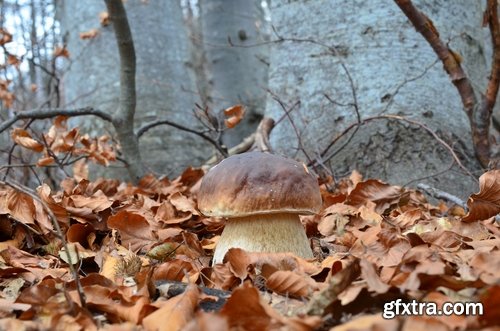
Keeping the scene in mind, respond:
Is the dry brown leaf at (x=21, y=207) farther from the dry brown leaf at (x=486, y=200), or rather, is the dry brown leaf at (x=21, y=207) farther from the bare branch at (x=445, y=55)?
the bare branch at (x=445, y=55)

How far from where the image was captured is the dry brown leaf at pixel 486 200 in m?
1.73

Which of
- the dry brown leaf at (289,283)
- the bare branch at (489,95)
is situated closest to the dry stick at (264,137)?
the bare branch at (489,95)

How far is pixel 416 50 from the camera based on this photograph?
9.09 feet

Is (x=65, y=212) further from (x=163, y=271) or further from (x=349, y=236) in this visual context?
(x=349, y=236)

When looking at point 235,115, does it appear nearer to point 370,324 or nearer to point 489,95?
point 489,95

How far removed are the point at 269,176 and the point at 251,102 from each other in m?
4.19

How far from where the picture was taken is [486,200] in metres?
1.76

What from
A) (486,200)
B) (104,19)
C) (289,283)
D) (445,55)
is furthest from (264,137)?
(104,19)

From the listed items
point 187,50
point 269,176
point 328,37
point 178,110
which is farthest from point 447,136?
point 187,50

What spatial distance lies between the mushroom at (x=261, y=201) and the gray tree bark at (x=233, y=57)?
3.99 m

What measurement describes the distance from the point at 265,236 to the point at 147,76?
3.07m

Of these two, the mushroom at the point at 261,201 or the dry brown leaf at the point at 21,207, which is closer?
the mushroom at the point at 261,201

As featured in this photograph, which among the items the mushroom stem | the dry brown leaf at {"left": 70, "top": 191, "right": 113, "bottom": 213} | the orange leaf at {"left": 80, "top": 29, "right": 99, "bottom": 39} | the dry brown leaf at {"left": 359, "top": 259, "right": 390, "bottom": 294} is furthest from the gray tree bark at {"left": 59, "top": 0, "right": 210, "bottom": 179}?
the dry brown leaf at {"left": 359, "top": 259, "right": 390, "bottom": 294}

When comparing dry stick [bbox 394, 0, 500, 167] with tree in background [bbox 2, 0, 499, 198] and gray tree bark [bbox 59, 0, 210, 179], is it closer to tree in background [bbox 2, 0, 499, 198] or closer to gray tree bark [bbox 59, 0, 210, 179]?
tree in background [bbox 2, 0, 499, 198]
